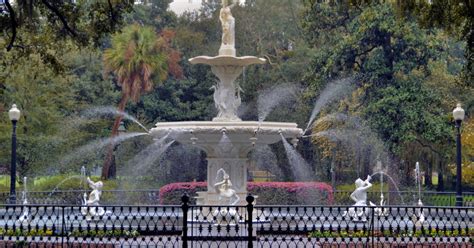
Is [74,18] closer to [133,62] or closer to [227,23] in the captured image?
[227,23]

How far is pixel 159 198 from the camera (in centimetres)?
3033

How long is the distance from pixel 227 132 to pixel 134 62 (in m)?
19.9

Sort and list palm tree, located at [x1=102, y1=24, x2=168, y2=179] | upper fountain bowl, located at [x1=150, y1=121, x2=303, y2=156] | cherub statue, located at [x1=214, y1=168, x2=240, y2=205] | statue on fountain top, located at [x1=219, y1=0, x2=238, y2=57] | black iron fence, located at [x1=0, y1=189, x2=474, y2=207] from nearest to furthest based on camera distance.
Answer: cherub statue, located at [x1=214, y1=168, x2=240, y2=205], upper fountain bowl, located at [x1=150, y1=121, x2=303, y2=156], statue on fountain top, located at [x1=219, y1=0, x2=238, y2=57], black iron fence, located at [x1=0, y1=189, x2=474, y2=207], palm tree, located at [x1=102, y1=24, x2=168, y2=179]

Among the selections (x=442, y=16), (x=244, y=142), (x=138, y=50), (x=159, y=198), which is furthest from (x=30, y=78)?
(x=442, y=16)

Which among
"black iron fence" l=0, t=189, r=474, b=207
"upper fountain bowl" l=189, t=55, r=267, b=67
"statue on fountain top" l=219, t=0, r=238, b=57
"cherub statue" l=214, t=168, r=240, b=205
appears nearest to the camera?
"cherub statue" l=214, t=168, r=240, b=205

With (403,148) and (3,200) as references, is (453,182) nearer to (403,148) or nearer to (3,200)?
(403,148)

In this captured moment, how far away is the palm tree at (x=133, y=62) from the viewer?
3847 cm

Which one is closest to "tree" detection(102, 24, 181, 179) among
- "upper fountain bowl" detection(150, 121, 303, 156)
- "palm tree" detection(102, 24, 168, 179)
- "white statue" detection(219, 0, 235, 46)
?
"palm tree" detection(102, 24, 168, 179)

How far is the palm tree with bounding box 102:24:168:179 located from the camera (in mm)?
38469

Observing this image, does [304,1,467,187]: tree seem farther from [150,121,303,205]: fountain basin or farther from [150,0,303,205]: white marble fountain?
[150,121,303,205]: fountain basin

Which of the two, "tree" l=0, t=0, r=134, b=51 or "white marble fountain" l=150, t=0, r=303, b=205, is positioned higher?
"tree" l=0, t=0, r=134, b=51

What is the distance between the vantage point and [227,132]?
19.4 m

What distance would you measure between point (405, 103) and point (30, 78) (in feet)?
51.5

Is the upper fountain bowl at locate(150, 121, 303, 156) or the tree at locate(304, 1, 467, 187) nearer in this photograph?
the upper fountain bowl at locate(150, 121, 303, 156)
